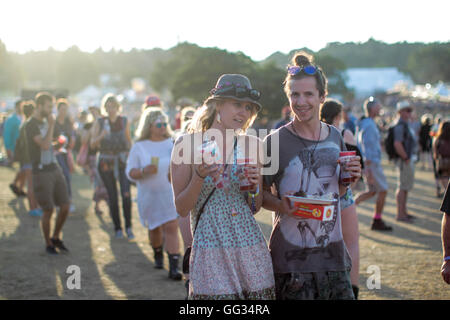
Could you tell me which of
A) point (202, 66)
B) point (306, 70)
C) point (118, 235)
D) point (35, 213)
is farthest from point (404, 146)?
point (202, 66)

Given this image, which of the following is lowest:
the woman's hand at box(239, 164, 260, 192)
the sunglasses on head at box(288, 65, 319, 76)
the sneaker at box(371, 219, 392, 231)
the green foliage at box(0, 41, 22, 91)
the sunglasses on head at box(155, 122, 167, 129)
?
the sneaker at box(371, 219, 392, 231)

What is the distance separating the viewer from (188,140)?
3.08m

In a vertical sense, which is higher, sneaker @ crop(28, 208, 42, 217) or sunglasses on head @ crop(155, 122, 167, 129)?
sunglasses on head @ crop(155, 122, 167, 129)

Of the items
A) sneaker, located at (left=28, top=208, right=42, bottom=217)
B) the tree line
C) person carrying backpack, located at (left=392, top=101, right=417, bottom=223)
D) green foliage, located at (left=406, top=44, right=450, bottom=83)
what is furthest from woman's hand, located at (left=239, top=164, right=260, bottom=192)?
green foliage, located at (left=406, top=44, right=450, bottom=83)

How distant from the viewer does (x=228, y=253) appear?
2902mm

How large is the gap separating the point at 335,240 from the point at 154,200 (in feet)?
11.5

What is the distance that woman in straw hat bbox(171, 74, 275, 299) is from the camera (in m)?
2.90

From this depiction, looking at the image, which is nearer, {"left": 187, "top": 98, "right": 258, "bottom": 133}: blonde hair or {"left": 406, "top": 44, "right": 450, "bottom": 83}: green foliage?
{"left": 187, "top": 98, "right": 258, "bottom": 133}: blonde hair

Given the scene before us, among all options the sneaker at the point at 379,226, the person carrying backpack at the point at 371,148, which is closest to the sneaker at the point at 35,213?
the person carrying backpack at the point at 371,148

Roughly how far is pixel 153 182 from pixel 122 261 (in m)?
1.34

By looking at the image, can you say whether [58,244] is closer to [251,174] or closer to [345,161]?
→ [251,174]

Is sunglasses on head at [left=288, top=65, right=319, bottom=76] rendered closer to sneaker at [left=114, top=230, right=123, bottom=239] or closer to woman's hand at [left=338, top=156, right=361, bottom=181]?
woman's hand at [left=338, top=156, right=361, bottom=181]
